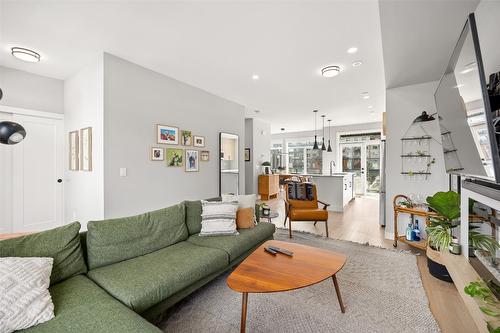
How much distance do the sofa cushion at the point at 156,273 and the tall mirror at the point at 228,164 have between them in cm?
281

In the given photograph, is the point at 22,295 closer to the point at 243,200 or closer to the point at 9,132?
the point at 9,132

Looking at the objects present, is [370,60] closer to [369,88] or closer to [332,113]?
[369,88]

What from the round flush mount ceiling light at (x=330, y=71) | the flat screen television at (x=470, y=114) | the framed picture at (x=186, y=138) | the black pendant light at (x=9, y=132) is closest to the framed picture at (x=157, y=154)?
the framed picture at (x=186, y=138)

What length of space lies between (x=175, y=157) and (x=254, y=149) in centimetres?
364

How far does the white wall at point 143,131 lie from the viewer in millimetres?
3029

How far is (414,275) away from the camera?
245 cm

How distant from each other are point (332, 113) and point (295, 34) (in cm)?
451

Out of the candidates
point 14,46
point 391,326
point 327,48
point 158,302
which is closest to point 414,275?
point 391,326

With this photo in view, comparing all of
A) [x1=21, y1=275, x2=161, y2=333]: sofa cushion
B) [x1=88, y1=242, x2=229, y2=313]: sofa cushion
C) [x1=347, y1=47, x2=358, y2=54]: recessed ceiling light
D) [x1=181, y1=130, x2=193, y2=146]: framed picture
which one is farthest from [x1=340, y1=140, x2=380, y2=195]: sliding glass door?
[x1=21, y1=275, x2=161, y2=333]: sofa cushion

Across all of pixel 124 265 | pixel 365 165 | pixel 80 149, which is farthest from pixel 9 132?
pixel 365 165

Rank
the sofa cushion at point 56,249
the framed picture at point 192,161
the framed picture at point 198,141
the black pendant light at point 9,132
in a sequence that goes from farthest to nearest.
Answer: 1. the framed picture at point 198,141
2. the framed picture at point 192,161
3. the black pendant light at point 9,132
4. the sofa cushion at point 56,249

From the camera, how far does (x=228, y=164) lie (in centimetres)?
512

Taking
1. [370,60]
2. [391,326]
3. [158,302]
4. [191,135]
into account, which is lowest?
[391,326]

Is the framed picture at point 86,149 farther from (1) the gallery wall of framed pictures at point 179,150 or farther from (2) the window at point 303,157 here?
(2) the window at point 303,157
